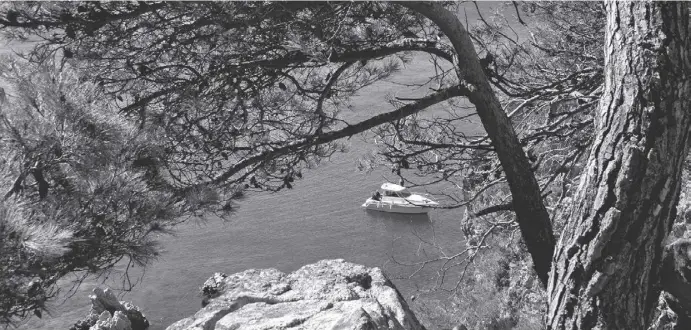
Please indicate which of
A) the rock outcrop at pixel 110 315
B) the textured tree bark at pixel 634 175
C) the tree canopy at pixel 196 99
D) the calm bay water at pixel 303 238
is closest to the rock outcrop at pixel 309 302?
the tree canopy at pixel 196 99

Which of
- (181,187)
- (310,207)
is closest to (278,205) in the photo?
(310,207)

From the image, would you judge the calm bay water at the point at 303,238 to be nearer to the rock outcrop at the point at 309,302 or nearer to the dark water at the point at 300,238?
the dark water at the point at 300,238

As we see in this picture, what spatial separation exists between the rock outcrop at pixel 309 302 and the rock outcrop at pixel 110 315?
9.65 meters

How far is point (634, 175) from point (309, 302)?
2.28 meters

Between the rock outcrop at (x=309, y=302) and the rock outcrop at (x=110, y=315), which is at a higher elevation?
the rock outcrop at (x=309, y=302)

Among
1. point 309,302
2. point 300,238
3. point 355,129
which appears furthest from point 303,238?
point 309,302

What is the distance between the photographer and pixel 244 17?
4.02 m

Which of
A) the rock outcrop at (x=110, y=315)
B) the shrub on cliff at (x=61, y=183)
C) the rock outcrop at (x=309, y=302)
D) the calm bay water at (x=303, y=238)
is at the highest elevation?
the shrub on cliff at (x=61, y=183)

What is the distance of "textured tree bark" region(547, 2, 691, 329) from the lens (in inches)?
99.7

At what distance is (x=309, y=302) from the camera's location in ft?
13.6

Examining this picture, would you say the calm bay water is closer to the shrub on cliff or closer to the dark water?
the dark water

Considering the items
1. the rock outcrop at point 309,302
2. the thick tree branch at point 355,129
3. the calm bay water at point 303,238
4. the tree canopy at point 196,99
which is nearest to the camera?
the tree canopy at point 196,99

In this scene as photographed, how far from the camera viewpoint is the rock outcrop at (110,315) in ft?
44.7

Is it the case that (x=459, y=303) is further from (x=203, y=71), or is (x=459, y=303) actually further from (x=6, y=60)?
(x=6, y=60)
